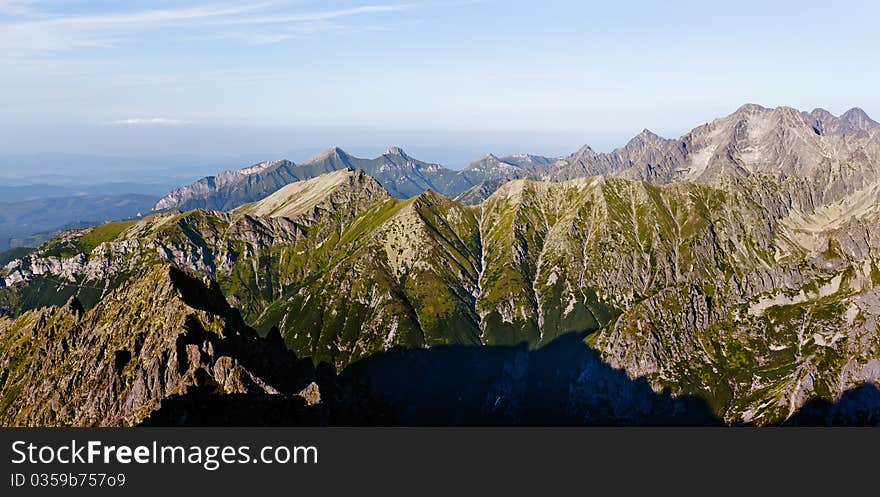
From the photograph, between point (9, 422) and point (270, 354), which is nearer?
point (9, 422)

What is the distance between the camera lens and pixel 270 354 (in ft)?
546

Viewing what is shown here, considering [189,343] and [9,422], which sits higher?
[189,343]

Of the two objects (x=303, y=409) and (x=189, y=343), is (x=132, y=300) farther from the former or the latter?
(x=303, y=409)

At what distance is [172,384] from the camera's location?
13712 cm
